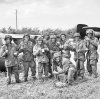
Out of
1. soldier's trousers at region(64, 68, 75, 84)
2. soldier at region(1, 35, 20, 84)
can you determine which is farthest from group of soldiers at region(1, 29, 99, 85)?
soldier's trousers at region(64, 68, 75, 84)

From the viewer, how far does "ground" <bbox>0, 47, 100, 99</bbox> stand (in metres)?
5.98

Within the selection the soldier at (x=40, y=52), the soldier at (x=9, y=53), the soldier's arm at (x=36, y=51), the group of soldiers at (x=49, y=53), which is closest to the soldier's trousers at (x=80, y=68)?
the group of soldiers at (x=49, y=53)

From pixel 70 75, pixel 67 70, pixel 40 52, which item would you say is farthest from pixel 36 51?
pixel 70 75

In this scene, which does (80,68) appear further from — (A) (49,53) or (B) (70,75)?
(A) (49,53)

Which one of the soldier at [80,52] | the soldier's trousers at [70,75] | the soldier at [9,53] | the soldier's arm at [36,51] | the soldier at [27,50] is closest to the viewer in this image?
the soldier's trousers at [70,75]

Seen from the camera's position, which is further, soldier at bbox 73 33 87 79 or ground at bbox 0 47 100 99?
Result: soldier at bbox 73 33 87 79

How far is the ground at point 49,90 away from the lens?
598cm

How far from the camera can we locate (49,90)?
22.0 feet

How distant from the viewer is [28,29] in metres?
37.0

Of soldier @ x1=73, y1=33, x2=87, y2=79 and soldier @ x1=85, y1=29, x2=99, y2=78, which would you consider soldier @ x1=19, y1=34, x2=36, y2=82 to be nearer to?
soldier @ x1=73, y1=33, x2=87, y2=79

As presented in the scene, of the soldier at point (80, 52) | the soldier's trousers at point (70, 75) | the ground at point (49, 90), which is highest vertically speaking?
the soldier at point (80, 52)

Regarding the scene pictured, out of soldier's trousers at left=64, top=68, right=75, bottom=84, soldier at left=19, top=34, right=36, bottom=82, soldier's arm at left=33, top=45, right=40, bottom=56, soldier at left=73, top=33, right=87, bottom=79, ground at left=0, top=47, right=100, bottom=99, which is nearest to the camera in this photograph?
ground at left=0, top=47, right=100, bottom=99

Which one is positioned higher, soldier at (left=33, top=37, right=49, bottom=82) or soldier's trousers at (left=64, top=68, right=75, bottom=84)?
soldier at (left=33, top=37, right=49, bottom=82)

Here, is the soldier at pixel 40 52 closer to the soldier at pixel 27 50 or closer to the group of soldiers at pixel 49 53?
the group of soldiers at pixel 49 53
